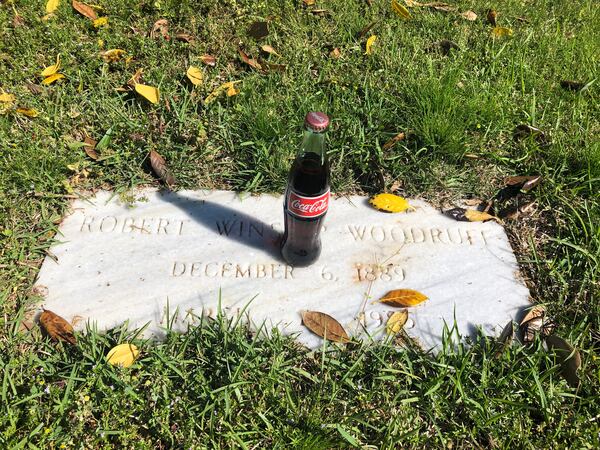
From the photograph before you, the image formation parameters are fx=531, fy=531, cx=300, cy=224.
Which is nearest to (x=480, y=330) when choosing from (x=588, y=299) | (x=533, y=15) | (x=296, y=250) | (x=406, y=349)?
(x=406, y=349)

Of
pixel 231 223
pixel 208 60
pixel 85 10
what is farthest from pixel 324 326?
pixel 85 10

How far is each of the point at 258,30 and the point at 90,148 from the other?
126 cm

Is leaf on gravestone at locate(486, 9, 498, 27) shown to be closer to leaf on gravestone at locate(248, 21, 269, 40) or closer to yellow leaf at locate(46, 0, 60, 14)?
leaf on gravestone at locate(248, 21, 269, 40)

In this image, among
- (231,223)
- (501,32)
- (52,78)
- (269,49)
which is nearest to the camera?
(231,223)

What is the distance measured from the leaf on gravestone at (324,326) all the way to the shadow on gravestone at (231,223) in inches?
11.9

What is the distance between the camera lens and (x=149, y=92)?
9.08 feet

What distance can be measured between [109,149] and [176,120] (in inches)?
14.3

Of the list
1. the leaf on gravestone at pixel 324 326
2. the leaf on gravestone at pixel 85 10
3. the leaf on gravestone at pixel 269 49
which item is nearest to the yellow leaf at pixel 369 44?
the leaf on gravestone at pixel 269 49

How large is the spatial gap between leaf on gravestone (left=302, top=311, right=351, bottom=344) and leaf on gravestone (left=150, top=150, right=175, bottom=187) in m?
0.95

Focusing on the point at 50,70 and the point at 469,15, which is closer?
the point at 50,70

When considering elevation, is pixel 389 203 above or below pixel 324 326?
above

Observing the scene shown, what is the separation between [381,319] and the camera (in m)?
2.09

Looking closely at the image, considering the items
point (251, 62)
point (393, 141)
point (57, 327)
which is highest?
point (251, 62)

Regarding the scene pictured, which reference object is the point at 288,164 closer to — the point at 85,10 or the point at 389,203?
the point at 389,203
